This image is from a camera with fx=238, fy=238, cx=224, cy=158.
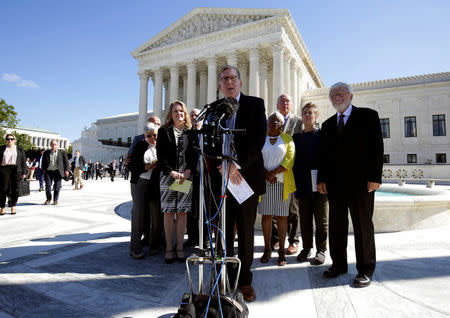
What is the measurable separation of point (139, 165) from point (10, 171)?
5.25 metres

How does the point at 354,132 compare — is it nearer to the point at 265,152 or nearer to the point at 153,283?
the point at 265,152

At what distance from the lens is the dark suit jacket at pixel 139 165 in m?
3.60

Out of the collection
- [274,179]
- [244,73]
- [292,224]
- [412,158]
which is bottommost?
Result: [292,224]

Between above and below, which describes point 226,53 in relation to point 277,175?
above

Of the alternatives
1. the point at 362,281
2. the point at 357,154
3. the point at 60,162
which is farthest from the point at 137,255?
the point at 60,162

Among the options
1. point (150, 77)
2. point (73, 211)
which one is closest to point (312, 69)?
point (150, 77)

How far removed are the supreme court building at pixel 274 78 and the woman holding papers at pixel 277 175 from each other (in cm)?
2416

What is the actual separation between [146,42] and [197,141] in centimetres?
4275

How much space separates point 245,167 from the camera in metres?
2.18

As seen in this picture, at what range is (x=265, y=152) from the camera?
3352 millimetres

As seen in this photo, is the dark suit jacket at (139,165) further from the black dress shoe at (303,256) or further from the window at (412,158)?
the window at (412,158)

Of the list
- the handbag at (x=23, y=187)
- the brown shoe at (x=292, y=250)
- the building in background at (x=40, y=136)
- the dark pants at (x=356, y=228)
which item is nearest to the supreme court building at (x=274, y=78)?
the handbag at (x=23, y=187)

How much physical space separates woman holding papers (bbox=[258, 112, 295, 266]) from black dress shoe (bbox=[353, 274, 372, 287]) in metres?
0.92

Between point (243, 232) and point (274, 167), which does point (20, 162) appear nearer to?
point (274, 167)
